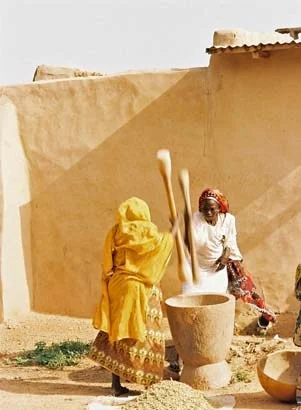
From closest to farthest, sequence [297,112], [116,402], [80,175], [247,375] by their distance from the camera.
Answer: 1. [116,402]
2. [247,375]
3. [297,112]
4. [80,175]

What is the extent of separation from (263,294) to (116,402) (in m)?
2.68

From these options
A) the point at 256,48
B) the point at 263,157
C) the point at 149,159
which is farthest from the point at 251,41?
the point at 149,159

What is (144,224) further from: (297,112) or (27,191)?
(27,191)

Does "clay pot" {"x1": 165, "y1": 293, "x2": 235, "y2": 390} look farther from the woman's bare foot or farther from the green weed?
the green weed

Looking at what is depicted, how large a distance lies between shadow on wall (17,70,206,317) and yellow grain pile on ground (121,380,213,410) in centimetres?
299

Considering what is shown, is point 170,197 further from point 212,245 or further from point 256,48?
point 256,48

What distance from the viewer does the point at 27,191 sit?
372 inches

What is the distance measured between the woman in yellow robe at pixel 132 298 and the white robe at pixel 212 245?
97cm

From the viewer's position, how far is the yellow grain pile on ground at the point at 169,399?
5641mm

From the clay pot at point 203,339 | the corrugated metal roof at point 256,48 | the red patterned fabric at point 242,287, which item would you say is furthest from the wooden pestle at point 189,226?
the corrugated metal roof at point 256,48

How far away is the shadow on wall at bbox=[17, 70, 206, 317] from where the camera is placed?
8.63 metres

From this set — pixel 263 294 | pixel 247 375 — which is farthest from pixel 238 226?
pixel 247 375

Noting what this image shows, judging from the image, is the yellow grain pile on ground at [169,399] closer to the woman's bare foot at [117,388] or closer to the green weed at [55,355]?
the woman's bare foot at [117,388]

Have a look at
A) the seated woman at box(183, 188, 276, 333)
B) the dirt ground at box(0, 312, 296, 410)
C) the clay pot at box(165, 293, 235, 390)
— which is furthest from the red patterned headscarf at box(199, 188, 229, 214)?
the dirt ground at box(0, 312, 296, 410)
